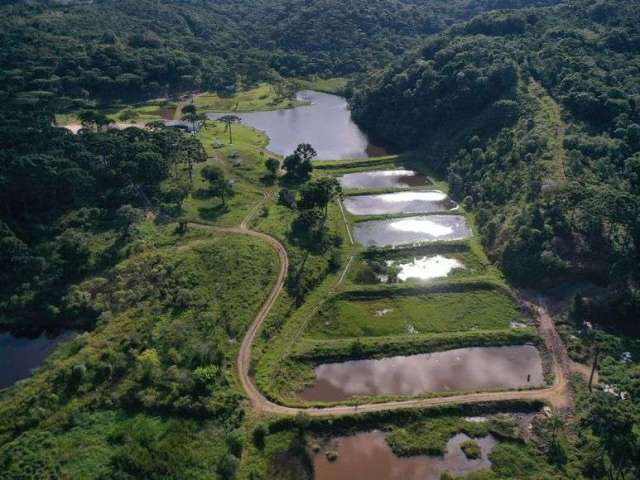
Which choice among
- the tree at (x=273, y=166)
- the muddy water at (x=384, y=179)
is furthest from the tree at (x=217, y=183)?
the muddy water at (x=384, y=179)

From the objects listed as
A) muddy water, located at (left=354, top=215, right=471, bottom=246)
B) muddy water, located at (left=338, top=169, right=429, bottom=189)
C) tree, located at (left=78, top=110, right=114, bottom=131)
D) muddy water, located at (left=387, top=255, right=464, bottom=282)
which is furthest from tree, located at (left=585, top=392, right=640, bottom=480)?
tree, located at (left=78, top=110, right=114, bottom=131)

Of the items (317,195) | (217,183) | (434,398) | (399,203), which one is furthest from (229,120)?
(434,398)

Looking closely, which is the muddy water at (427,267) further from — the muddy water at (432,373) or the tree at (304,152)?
the tree at (304,152)

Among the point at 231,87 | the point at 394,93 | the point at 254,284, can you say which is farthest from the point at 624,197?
the point at 231,87

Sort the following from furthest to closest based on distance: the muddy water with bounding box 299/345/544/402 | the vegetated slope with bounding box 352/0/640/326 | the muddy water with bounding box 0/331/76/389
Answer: the vegetated slope with bounding box 352/0/640/326 → the muddy water with bounding box 0/331/76/389 → the muddy water with bounding box 299/345/544/402

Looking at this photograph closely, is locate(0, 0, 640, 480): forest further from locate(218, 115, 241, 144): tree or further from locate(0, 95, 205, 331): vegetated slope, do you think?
locate(218, 115, 241, 144): tree

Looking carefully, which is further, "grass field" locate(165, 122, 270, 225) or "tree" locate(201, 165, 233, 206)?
"tree" locate(201, 165, 233, 206)

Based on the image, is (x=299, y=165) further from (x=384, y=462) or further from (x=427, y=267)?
(x=384, y=462)
